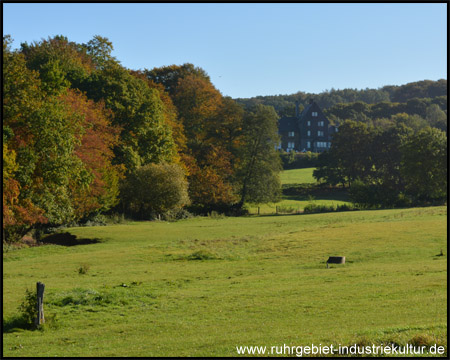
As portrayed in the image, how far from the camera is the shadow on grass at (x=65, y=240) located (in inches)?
2087

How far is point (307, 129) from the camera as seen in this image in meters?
180

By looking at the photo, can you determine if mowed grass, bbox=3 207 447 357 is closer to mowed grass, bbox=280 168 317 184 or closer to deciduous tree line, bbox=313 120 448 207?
deciduous tree line, bbox=313 120 448 207

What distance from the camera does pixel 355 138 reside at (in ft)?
387

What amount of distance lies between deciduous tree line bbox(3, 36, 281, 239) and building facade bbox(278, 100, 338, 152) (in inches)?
3008

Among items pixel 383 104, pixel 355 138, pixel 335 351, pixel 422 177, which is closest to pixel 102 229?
pixel 335 351

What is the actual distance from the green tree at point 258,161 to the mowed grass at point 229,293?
3744 centimetres

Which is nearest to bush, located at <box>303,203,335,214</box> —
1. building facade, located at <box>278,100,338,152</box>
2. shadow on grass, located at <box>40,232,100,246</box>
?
shadow on grass, located at <box>40,232,100,246</box>

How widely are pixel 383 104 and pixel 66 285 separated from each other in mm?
182782

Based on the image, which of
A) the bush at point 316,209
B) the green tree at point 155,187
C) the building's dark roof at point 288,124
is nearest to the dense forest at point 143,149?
the green tree at point 155,187

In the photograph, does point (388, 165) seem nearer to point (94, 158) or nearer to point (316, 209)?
point (316, 209)

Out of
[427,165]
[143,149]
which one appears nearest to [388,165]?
[427,165]

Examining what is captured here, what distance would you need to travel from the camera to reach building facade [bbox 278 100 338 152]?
180 meters

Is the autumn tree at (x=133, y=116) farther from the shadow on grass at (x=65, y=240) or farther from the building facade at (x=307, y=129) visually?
the building facade at (x=307, y=129)

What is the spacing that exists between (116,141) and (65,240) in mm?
20764
